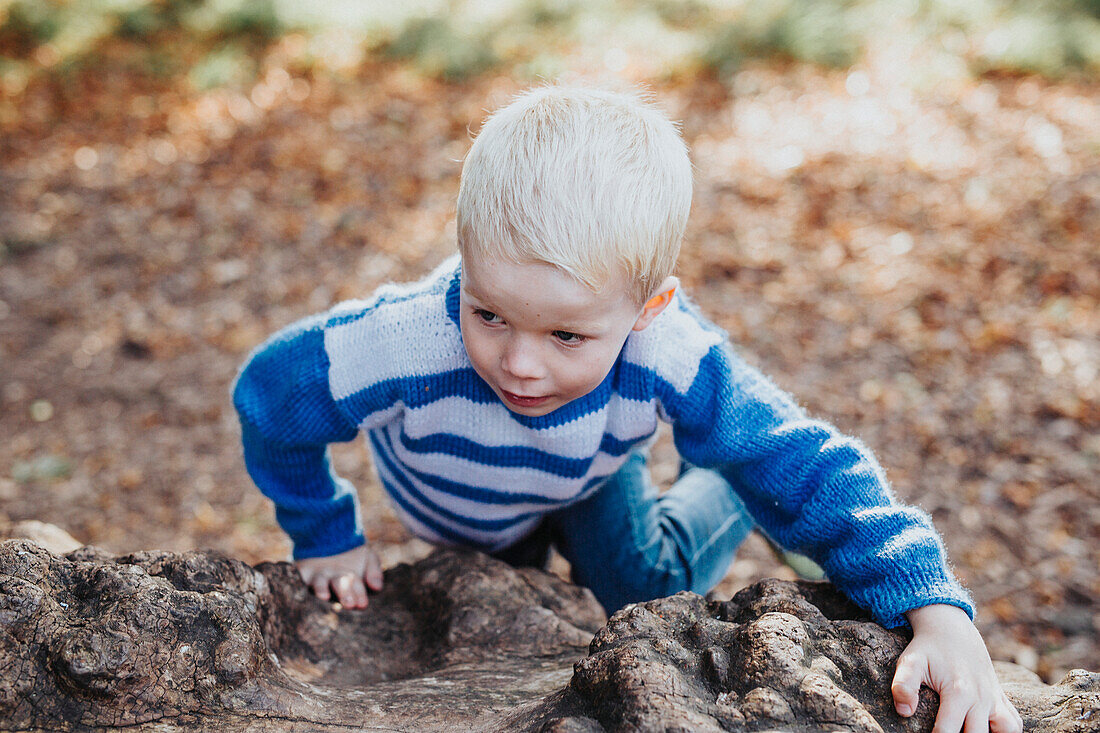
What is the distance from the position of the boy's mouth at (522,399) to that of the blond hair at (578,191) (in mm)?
288

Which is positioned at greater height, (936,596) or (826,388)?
(936,596)

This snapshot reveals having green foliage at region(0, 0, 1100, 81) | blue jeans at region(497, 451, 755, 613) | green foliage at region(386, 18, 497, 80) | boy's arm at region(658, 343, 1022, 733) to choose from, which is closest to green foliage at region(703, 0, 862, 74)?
green foliage at region(0, 0, 1100, 81)

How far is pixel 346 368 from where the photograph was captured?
1.90 meters

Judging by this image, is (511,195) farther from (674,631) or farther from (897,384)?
(897,384)

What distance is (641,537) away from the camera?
247 centimetres

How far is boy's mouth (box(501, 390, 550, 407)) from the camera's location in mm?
1656

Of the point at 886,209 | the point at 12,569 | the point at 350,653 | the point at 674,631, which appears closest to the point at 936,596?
the point at 674,631

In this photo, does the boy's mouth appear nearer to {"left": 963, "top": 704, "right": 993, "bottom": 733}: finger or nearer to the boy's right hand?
the boy's right hand

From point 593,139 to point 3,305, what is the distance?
14.9ft

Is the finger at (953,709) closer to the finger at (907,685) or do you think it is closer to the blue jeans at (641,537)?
the finger at (907,685)

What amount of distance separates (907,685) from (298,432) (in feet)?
4.57

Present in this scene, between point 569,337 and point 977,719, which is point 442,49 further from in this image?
point 977,719

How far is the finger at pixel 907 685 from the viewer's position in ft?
4.73

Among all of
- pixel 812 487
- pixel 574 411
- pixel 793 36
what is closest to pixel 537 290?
pixel 574 411
